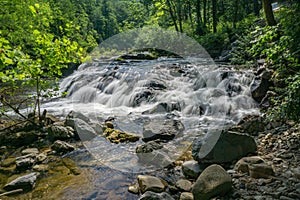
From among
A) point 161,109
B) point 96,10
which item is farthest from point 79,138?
point 96,10

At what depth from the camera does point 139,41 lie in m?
23.3

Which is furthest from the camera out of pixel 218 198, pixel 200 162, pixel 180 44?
pixel 180 44

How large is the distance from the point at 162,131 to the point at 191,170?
2000 millimetres

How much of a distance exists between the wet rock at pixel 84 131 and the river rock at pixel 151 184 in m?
2.63

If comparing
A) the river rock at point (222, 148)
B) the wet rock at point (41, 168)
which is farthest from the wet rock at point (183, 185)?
the wet rock at point (41, 168)

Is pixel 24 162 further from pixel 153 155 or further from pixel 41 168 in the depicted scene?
pixel 153 155

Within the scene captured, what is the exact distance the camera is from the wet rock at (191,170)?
3.88m

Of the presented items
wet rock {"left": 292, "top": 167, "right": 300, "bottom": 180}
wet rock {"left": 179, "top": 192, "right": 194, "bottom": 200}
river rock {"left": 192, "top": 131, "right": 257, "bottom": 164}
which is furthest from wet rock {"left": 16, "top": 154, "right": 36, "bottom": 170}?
wet rock {"left": 292, "top": 167, "right": 300, "bottom": 180}

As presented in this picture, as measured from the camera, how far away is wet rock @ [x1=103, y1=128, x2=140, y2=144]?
230 inches

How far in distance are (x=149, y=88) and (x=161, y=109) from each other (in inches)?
86.8

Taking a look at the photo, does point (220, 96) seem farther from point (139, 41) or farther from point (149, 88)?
point (139, 41)

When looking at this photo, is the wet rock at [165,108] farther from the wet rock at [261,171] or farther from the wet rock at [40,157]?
the wet rock at [261,171]

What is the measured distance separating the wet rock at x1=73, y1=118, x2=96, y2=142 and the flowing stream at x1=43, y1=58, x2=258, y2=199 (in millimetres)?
196

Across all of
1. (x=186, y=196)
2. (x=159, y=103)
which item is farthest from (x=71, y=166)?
(x=159, y=103)
